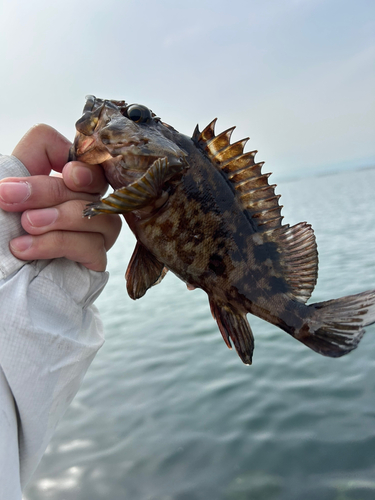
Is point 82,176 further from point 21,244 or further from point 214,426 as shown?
point 214,426

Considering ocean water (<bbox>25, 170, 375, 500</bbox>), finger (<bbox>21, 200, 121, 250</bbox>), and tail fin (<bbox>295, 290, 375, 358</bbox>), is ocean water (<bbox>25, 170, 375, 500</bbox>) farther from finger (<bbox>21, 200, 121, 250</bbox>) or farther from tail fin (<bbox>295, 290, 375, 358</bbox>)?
finger (<bbox>21, 200, 121, 250</bbox>)

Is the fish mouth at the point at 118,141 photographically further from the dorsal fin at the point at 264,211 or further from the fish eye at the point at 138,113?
the dorsal fin at the point at 264,211

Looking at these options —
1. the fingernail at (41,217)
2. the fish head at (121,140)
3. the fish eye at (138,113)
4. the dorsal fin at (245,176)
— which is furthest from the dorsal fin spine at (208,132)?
the fingernail at (41,217)

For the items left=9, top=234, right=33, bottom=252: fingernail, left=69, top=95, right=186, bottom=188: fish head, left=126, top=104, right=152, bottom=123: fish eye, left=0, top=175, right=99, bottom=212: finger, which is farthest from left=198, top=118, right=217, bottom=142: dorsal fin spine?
left=9, top=234, right=33, bottom=252: fingernail

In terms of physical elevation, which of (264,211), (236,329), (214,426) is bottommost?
(214,426)

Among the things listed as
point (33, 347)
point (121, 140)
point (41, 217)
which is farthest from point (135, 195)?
point (33, 347)

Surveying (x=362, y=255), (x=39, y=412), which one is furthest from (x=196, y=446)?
(x=362, y=255)

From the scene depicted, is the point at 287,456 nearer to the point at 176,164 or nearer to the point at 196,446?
the point at 196,446
